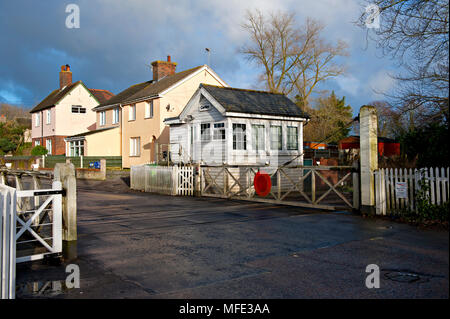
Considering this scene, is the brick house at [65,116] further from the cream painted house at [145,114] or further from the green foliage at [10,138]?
the cream painted house at [145,114]

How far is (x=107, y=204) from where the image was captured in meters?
15.1

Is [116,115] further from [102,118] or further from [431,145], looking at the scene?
[431,145]

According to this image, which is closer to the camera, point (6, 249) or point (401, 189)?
point (6, 249)

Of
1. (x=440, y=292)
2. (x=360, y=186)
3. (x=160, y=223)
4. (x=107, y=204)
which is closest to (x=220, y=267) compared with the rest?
(x=440, y=292)

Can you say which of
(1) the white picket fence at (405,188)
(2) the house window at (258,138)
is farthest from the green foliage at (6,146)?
(1) the white picket fence at (405,188)

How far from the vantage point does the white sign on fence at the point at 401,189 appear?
1067 centimetres

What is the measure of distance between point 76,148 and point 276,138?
2444cm

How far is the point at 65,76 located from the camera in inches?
1962

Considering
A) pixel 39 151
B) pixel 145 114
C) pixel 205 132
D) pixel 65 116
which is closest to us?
pixel 205 132

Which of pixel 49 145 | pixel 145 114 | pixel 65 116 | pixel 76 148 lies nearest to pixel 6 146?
pixel 49 145

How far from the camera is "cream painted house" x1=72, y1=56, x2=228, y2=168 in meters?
31.6

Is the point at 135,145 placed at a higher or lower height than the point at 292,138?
higher
